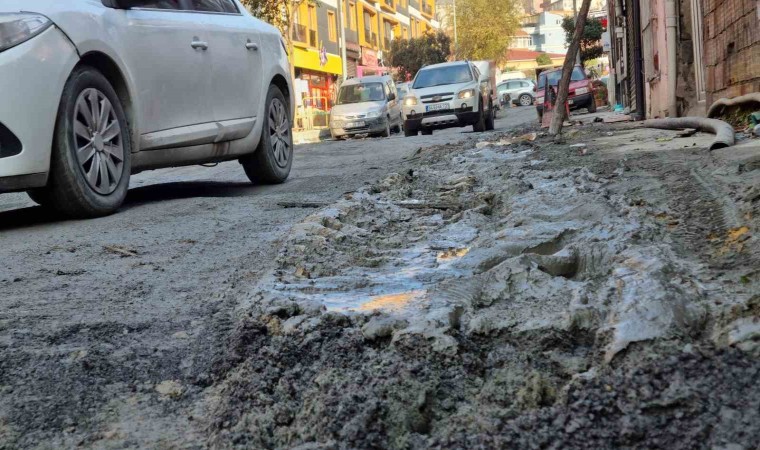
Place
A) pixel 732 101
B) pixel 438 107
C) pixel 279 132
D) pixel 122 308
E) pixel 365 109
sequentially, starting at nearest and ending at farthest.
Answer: pixel 122 308 → pixel 279 132 → pixel 732 101 → pixel 438 107 → pixel 365 109

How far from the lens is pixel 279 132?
23.8 ft

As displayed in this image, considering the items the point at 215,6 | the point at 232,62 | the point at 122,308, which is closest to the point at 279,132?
the point at 232,62

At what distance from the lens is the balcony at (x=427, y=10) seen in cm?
8024

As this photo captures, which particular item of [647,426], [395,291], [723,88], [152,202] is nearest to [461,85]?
[723,88]

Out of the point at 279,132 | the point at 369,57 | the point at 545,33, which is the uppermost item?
the point at 545,33

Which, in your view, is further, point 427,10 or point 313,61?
point 427,10

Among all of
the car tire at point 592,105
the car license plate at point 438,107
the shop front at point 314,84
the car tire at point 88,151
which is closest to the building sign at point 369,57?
the shop front at point 314,84

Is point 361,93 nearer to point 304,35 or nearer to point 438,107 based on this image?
point 438,107

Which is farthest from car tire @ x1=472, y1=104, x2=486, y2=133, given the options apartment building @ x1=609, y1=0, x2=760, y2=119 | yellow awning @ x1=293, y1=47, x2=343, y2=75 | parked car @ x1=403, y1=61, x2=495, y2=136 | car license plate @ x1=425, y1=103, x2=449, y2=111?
yellow awning @ x1=293, y1=47, x2=343, y2=75

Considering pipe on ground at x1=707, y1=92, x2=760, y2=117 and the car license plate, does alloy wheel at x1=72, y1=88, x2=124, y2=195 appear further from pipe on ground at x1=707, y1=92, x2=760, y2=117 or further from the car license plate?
the car license plate

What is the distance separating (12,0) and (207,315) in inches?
113

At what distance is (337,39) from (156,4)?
4505 cm

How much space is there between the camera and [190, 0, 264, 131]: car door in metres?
6.28

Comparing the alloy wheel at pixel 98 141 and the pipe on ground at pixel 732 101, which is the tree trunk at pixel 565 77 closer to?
the pipe on ground at pixel 732 101
